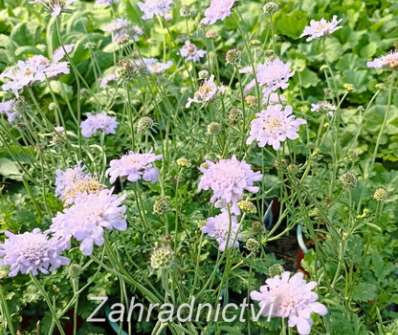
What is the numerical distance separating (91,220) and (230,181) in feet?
0.98

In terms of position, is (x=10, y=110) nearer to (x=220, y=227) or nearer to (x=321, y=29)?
(x=220, y=227)

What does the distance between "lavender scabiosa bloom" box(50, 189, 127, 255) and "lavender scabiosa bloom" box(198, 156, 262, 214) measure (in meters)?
0.20

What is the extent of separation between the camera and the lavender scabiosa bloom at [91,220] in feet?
4.25

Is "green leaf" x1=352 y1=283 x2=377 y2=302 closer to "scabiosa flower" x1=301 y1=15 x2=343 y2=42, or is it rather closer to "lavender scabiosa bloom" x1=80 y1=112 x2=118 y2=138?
"scabiosa flower" x1=301 y1=15 x2=343 y2=42

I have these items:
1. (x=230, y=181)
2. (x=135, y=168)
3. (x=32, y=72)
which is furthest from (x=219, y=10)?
(x=230, y=181)

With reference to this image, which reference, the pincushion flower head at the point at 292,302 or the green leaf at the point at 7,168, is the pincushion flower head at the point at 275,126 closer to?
the pincushion flower head at the point at 292,302

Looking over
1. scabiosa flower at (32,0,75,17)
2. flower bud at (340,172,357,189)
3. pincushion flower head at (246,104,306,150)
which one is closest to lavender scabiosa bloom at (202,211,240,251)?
pincushion flower head at (246,104,306,150)

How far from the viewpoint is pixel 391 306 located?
6.79 ft

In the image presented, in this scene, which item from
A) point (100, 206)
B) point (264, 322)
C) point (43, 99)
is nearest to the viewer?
point (100, 206)

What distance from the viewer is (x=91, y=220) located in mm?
1311

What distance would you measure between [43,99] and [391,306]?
185 cm

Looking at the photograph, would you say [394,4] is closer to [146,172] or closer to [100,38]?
[100,38]

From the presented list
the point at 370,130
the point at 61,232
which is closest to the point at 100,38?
the point at 370,130

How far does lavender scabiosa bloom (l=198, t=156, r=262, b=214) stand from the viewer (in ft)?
4.59
